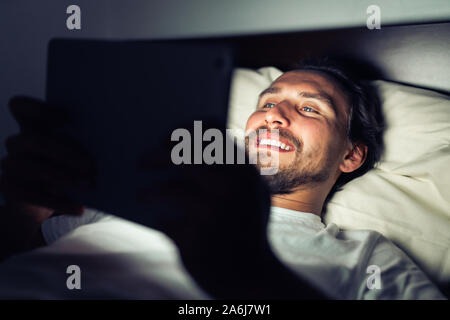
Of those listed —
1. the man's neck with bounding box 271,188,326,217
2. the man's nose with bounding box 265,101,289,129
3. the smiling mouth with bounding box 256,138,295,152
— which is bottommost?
the man's neck with bounding box 271,188,326,217

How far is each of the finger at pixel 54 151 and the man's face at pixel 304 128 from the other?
50cm

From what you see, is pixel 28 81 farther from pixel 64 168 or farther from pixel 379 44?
pixel 379 44

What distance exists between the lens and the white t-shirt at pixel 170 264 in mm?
603

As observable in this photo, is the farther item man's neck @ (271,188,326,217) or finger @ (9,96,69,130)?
man's neck @ (271,188,326,217)

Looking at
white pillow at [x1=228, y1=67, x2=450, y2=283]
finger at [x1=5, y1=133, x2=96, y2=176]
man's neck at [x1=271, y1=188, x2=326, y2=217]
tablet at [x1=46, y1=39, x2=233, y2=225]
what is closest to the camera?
tablet at [x1=46, y1=39, x2=233, y2=225]

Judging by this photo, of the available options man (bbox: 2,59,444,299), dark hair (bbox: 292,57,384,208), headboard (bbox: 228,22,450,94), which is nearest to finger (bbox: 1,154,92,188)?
man (bbox: 2,59,444,299)

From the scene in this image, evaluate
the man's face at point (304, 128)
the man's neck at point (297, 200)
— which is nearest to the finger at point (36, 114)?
the man's face at point (304, 128)

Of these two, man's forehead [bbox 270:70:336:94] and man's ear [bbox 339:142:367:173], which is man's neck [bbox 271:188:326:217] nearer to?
man's ear [bbox 339:142:367:173]

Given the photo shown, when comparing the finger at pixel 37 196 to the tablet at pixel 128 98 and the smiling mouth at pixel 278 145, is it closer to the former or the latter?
the tablet at pixel 128 98

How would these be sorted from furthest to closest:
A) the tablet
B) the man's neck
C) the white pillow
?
1. the man's neck
2. the white pillow
3. the tablet

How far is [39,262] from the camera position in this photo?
25.2 inches

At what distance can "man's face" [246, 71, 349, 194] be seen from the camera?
2.88ft

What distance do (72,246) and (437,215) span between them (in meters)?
1.02
